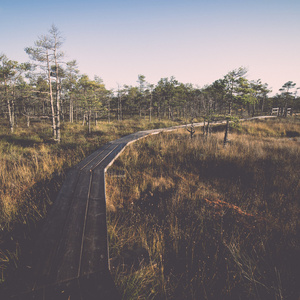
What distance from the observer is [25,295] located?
1.24 metres

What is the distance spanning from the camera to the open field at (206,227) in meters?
1.72

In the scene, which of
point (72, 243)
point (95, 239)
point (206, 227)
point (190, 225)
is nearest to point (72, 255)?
point (72, 243)

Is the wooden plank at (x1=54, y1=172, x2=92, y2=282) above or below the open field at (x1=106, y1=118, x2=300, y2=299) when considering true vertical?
above

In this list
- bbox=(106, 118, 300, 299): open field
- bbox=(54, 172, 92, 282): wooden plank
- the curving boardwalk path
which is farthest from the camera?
bbox=(106, 118, 300, 299): open field

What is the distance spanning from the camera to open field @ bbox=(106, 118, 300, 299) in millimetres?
1718

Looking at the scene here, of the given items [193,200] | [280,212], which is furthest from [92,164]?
[280,212]

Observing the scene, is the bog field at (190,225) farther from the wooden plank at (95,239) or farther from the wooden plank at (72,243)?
the wooden plank at (72,243)

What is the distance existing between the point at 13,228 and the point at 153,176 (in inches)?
150

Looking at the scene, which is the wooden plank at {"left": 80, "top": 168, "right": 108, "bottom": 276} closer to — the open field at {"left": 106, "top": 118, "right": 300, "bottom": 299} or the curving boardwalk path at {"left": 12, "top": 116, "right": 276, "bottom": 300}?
the curving boardwalk path at {"left": 12, "top": 116, "right": 276, "bottom": 300}

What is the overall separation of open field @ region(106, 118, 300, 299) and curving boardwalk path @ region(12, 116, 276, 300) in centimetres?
30

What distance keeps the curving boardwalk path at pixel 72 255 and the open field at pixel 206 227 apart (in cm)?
30

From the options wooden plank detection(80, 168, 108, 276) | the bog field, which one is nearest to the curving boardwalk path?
wooden plank detection(80, 168, 108, 276)

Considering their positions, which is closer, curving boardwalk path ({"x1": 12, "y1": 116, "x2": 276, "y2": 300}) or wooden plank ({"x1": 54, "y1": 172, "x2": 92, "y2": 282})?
curving boardwalk path ({"x1": 12, "y1": 116, "x2": 276, "y2": 300})

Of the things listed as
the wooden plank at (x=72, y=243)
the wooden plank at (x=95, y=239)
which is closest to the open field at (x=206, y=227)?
the wooden plank at (x=95, y=239)
